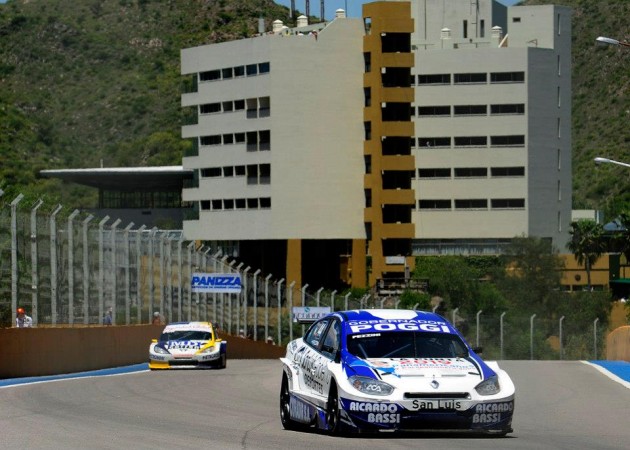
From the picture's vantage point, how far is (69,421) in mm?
19391

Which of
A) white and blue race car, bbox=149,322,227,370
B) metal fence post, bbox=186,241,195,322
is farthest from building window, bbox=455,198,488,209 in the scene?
white and blue race car, bbox=149,322,227,370

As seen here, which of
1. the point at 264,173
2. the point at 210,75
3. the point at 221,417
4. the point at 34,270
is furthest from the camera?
the point at 210,75

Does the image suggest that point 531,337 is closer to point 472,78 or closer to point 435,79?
point 472,78

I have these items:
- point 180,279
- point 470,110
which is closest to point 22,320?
point 180,279

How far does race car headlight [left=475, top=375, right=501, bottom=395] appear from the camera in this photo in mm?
16766

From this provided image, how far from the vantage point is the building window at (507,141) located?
11950 centimetres

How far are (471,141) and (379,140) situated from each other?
1224cm

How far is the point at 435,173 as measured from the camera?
4751 inches

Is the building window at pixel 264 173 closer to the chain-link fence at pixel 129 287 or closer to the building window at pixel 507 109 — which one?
the building window at pixel 507 109

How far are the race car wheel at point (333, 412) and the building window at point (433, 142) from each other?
103570mm

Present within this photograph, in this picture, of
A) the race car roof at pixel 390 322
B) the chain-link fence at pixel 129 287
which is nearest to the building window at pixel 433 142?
the chain-link fence at pixel 129 287

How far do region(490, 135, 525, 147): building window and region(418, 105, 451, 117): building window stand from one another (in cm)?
387

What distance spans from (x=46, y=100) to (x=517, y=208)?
90064mm

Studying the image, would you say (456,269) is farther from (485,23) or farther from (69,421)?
(69,421)
